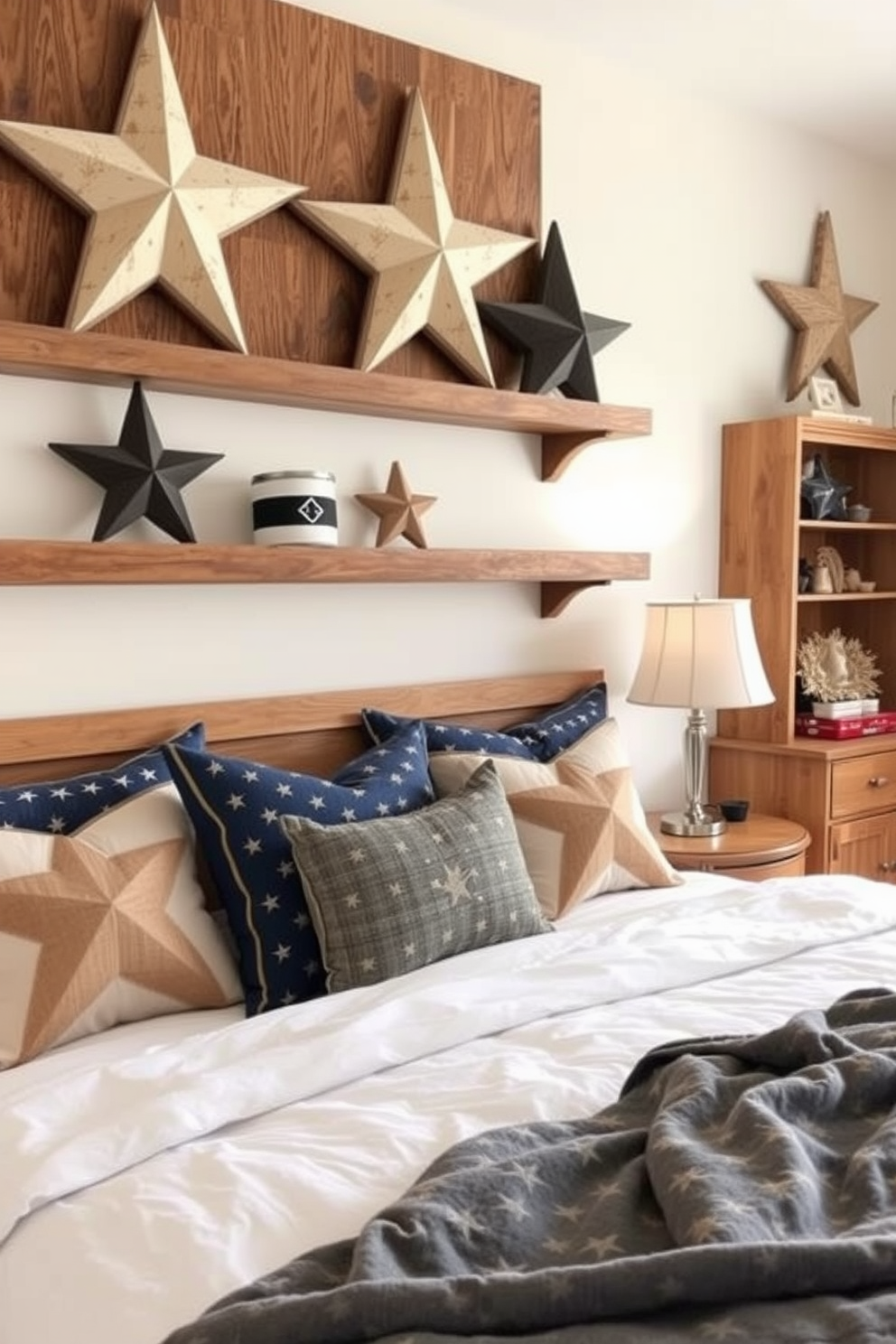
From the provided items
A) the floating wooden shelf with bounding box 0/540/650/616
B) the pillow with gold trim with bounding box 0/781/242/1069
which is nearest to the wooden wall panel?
the floating wooden shelf with bounding box 0/540/650/616

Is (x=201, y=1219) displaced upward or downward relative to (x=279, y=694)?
downward

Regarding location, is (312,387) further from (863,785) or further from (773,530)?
(863,785)

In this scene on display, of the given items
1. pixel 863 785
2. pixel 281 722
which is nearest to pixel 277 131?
pixel 281 722

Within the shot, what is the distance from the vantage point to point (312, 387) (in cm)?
236

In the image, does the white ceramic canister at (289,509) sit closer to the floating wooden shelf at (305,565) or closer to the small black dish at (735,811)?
the floating wooden shelf at (305,565)

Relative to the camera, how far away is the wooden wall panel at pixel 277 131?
84.2 inches

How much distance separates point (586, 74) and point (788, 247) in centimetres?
89

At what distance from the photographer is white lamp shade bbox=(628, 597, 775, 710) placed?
2.88 meters

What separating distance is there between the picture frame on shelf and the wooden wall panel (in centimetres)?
111

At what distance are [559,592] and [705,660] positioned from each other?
380 millimetres

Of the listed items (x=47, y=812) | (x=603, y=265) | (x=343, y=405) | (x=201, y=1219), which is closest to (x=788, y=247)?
(x=603, y=265)

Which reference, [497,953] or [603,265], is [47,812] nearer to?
[497,953]

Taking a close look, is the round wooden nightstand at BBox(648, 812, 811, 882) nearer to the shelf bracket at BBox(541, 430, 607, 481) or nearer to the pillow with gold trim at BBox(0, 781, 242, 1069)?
the shelf bracket at BBox(541, 430, 607, 481)

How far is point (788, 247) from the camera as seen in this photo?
3.58 meters
